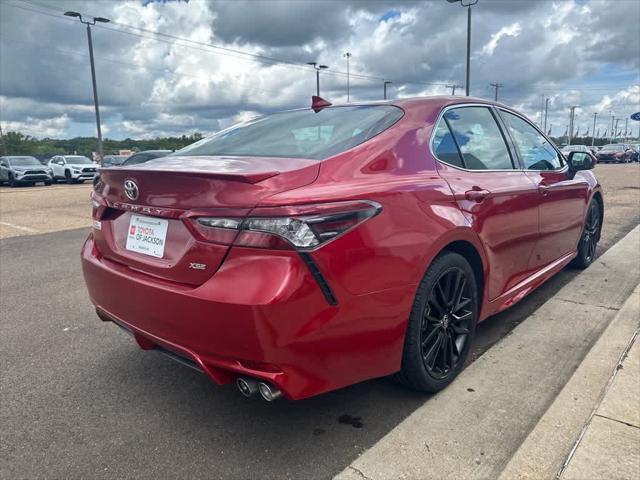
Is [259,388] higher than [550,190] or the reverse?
the reverse

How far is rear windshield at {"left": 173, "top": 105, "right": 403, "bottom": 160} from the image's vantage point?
2553 mm

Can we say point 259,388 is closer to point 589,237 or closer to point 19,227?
point 589,237

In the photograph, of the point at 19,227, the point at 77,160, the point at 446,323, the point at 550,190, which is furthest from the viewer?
the point at 77,160

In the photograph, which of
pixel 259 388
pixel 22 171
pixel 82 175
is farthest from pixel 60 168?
pixel 259 388

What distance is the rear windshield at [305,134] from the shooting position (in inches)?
101

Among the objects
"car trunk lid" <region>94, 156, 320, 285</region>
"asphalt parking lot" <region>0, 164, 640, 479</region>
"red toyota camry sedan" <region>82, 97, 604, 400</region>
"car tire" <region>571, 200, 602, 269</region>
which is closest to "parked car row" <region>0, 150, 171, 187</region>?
"asphalt parking lot" <region>0, 164, 640, 479</region>

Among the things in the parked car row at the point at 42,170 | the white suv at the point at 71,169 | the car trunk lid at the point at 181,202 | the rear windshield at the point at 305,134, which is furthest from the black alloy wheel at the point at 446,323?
the white suv at the point at 71,169

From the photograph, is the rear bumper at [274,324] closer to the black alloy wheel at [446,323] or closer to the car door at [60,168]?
the black alloy wheel at [446,323]

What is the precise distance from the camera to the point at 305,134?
283cm

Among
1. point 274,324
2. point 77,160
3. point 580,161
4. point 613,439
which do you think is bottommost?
point 613,439

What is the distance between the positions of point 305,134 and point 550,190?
2.13 metres

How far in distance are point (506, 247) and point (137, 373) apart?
8.03ft

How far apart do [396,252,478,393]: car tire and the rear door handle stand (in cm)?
35

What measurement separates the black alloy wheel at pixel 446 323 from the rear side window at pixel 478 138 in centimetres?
71
